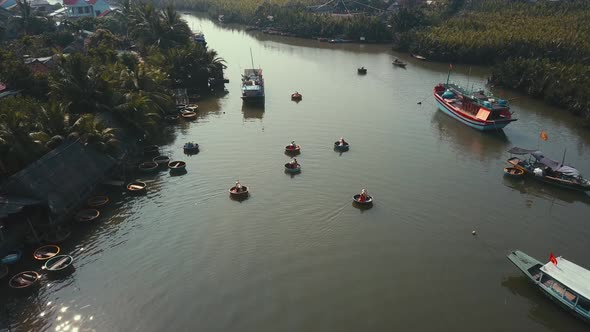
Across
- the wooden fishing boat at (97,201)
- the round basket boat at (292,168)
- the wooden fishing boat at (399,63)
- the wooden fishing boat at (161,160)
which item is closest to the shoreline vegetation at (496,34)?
the wooden fishing boat at (399,63)

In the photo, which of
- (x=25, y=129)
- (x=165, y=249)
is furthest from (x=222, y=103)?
Result: (x=165, y=249)

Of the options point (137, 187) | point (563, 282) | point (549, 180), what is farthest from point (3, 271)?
point (549, 180)

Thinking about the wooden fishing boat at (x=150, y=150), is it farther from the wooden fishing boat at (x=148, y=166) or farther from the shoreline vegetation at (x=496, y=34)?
the shoreline vegetation at (x=496, y=34)

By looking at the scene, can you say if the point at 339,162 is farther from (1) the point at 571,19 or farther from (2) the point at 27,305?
(1) the point at 571,19

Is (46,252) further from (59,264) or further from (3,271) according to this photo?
(3,271)

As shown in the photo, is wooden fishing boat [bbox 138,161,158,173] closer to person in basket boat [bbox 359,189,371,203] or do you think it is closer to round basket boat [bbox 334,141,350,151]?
round basket boat [bbox 334,141,350,151]
